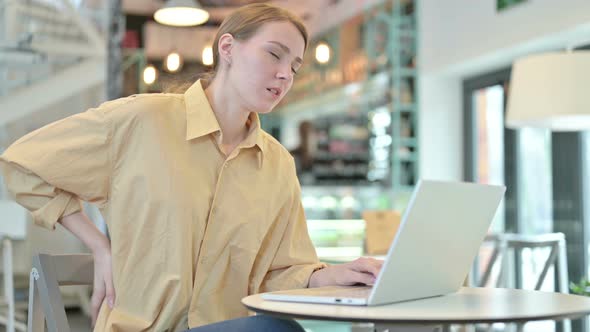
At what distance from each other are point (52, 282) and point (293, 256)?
1.76 ft

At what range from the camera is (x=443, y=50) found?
6.80 meters

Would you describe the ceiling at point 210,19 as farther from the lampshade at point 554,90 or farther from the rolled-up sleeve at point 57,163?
the rolled-up sleeve at point 57,163

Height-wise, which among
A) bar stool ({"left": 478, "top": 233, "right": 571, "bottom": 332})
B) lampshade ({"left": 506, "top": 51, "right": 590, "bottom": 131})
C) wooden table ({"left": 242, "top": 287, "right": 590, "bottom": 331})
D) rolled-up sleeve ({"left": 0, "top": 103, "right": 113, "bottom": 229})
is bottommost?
bar stool ({"left": 478, "top": 233, "right": 571, "bottom": 332})

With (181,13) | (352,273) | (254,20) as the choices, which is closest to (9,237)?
(181,13)

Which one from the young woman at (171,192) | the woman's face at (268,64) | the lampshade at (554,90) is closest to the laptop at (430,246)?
the young woman at (171,192)

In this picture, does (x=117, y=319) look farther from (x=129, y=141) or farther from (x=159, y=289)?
(x=129, y=141)

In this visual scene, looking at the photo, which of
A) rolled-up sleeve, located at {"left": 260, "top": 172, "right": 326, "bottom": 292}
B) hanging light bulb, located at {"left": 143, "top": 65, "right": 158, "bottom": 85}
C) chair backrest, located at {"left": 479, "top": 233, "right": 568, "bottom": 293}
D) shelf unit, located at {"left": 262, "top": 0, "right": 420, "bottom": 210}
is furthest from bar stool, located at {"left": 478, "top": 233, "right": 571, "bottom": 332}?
hanging light bulb, located at {"left": 143, "top": 65, "right": 158, "bottom": 85}

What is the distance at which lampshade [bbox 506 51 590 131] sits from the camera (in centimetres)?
387

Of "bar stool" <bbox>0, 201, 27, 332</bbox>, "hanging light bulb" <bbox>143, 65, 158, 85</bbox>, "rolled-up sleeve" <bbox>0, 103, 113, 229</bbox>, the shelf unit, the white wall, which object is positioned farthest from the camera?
the shelf unit

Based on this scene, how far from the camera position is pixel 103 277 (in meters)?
1.66

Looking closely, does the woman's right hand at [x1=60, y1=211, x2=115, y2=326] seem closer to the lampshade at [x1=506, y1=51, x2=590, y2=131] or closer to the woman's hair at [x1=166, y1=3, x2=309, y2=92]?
the woman's hair at [x1=166, y1=3, x2=309, y2=92]

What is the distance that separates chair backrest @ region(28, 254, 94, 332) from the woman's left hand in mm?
508

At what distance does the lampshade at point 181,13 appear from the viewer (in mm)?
5789

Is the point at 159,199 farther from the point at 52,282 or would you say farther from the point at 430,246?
the point at 430,246
